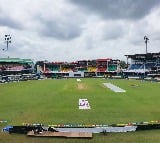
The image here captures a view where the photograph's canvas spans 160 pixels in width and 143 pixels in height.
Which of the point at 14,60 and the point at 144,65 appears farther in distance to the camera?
the point at 14,60

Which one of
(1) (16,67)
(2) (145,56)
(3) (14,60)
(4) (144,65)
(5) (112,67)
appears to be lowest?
(5) (112,67)

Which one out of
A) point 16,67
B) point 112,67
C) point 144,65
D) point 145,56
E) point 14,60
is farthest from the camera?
point 112,67

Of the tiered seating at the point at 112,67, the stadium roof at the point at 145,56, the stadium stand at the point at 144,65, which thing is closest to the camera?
the stadium roof at the point at 145,56

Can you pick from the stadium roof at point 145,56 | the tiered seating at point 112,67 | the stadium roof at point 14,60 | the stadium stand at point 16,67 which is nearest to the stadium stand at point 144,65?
the stadium roof at point 145,56

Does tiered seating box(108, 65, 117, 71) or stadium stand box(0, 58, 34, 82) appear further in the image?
tiered seating box(108, 65, 117, 71)

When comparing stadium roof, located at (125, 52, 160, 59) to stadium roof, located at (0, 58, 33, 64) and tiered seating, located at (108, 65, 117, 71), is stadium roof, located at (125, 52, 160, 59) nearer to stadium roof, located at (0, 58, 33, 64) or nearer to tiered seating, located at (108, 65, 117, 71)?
tiered seating, located at (108, 65, 117, 71)

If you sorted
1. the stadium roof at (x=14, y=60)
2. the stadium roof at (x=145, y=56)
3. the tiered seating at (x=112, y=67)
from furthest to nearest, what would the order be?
the tiered seating at (x=112, y=67), the stadium roof at (x=14, y=60), the stadium roof at (x=145, y=56)

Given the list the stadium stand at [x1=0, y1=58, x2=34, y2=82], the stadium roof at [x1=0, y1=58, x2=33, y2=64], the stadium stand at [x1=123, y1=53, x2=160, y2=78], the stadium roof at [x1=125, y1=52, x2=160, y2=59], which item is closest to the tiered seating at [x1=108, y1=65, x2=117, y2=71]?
the stadium stand at [x1=123, y1=53, x2=160, y2=78]

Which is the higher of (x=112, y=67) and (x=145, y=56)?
(x=145, y=56)

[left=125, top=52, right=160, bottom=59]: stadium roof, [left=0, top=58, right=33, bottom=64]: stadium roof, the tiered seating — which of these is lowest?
the tiered seating

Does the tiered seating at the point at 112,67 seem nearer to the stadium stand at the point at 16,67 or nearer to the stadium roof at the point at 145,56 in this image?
Result: the stadium roof at the point at 145,56

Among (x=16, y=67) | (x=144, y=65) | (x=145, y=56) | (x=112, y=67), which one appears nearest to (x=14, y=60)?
(x=16, y=67)

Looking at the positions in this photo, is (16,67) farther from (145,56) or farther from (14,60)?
(145,56)

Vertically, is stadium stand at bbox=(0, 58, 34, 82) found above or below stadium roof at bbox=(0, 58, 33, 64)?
below
